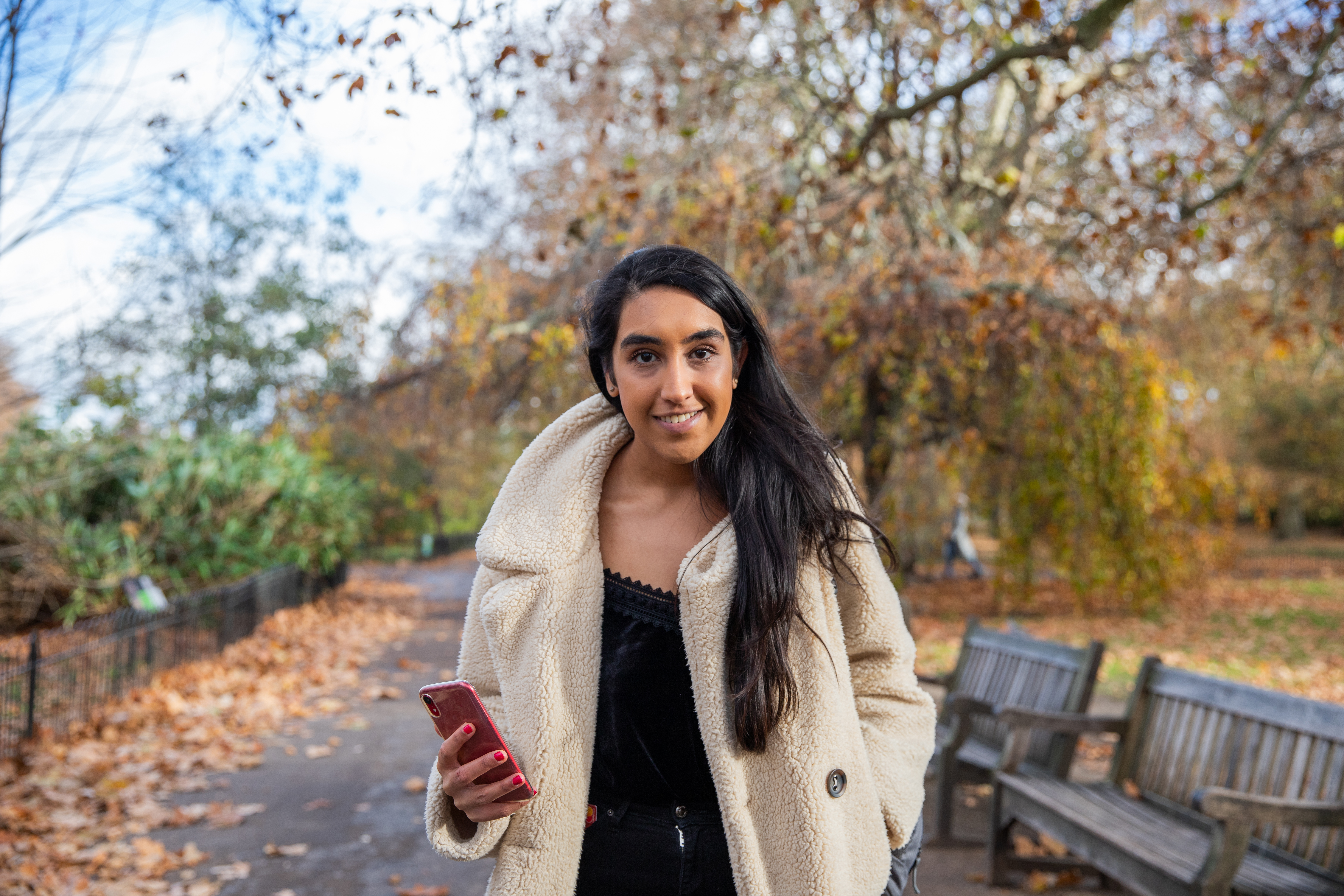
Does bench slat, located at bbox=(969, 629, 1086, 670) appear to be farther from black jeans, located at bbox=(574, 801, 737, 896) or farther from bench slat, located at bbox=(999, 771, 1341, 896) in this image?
Result: black jeans, located at bbox=(574, 801, 737, 896)

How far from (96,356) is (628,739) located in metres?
11.4

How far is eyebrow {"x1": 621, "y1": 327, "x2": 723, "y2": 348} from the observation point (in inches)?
68.7

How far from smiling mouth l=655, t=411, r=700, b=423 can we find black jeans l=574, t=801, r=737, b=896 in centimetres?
69

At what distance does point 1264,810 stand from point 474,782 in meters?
2.59

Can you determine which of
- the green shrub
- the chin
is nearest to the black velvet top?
the chin

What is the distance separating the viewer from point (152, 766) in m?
5.59

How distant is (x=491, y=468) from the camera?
29688 mm

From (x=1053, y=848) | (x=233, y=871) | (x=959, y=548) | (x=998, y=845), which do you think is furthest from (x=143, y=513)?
(x=959, y=548)

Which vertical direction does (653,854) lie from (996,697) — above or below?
above

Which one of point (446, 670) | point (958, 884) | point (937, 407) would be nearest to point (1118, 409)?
point (937, 407)

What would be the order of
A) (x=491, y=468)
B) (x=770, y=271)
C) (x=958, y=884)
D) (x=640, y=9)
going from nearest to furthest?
1. (x=958, y=884)
2. (x=770, y=271)
3. (x=640, y=9)
4. (x=491, y=468)

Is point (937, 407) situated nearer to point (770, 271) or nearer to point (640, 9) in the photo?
point (770, 271)

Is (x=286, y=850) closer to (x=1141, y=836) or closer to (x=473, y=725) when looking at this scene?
(x=473, y=725)

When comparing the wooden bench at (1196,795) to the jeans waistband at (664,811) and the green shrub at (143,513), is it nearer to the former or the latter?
the jeans waistband at (664,811)
